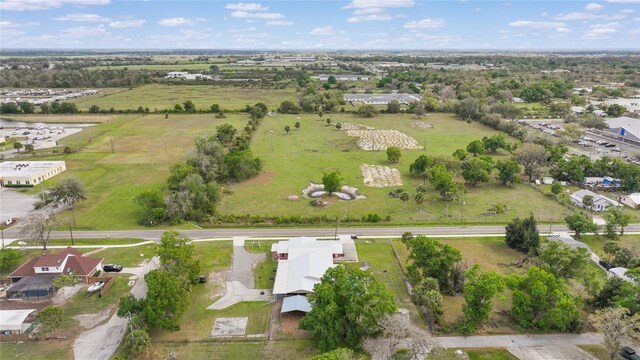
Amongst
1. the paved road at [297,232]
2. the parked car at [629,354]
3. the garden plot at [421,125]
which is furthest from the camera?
the garden plot at [421,125]

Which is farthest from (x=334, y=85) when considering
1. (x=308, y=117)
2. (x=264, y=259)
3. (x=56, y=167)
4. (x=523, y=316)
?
(x=523, y=316)

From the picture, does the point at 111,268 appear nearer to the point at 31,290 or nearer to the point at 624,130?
the point at 31,290

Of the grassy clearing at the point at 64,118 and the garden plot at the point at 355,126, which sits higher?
the grassy clearing at the point at 64,118

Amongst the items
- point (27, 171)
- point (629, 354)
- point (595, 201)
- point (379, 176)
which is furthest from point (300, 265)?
point (27, 171)

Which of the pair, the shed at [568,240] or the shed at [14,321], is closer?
the shed at [14,321]

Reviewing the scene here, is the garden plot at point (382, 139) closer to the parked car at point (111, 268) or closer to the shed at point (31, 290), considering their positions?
the parked car at point (111, 268)

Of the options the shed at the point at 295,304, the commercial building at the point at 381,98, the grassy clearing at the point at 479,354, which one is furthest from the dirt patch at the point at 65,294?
the commercial building at the point at 381,98
